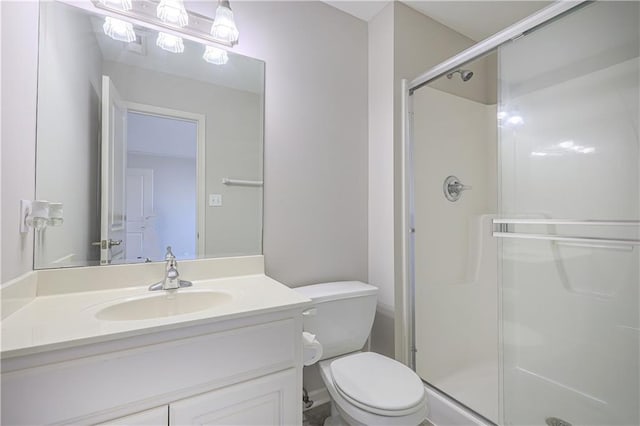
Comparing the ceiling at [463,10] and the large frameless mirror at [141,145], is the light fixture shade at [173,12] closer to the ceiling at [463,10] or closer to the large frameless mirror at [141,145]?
the large frameless mirror at [141,145]

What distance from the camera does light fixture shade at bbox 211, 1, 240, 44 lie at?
1.21m

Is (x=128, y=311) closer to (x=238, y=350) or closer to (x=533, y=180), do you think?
(x=238, y=350)

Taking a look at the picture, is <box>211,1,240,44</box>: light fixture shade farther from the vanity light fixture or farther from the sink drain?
the sink drain

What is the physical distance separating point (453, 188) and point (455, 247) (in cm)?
40

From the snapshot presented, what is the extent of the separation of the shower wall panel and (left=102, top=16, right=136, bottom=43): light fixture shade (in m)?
1.44

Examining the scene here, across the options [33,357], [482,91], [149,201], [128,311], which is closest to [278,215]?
[149,201]

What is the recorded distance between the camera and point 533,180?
155 cm

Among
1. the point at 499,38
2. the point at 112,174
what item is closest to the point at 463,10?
the point at 499,38

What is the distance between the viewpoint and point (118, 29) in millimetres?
1130

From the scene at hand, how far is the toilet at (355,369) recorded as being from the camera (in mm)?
1016

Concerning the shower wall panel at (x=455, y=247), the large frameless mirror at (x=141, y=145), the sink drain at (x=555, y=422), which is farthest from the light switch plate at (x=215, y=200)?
A: the sink drain at (x=555, y=422)

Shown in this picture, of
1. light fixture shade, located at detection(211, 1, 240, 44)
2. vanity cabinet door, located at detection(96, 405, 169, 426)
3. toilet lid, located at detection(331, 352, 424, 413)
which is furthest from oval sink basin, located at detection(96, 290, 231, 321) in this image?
light fixture shade, located at detection(211, 1, 240, 44)

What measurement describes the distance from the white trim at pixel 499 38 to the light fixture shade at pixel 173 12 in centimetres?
120

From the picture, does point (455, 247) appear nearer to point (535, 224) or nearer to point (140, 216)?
point (535, 224)
